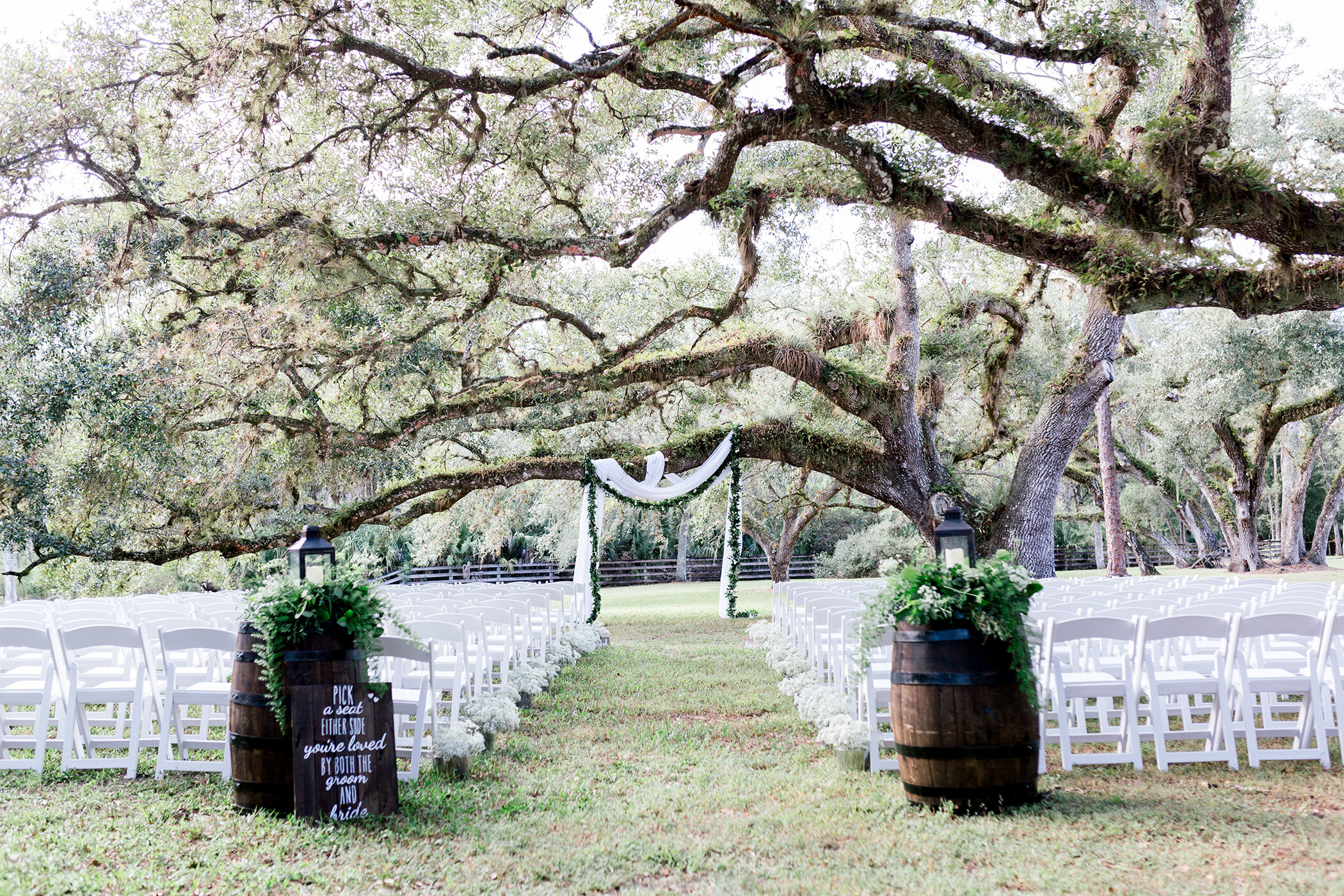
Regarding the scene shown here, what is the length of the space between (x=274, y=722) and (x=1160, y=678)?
4.20 metres

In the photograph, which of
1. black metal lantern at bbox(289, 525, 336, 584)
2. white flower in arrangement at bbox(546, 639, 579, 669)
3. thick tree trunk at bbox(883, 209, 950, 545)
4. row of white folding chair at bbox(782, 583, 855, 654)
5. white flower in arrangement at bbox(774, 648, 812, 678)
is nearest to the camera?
black metal lantern at bbox(289, 525, 336, 584)

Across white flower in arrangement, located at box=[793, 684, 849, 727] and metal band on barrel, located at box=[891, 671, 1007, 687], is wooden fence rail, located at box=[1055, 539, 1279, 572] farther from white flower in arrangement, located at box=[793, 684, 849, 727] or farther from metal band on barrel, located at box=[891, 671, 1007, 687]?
metal band on barrel, located at box=[891, 671, 1007, 687]

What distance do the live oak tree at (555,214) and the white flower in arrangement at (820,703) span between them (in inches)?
183

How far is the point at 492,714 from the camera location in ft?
17.5

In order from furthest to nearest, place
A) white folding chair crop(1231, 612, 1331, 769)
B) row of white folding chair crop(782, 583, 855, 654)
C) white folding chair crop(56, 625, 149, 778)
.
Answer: row of white folding chair crop(782, 583, 855, 654) → white folding chair crop(56, 625, 149, 778) → white folding chair crop(1231, 612, 1331, 769)

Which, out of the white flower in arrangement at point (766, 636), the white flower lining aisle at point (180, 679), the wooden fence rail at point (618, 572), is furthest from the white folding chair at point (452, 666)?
the wooden fence rail at point (618, 572)

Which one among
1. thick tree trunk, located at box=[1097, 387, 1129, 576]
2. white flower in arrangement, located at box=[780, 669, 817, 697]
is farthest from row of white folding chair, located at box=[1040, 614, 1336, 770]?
thick tree trunk, located at box=[1097, 387, 1129, 576]

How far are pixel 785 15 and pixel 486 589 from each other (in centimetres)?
613

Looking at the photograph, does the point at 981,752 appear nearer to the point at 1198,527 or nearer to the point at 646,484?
the point at 646,484

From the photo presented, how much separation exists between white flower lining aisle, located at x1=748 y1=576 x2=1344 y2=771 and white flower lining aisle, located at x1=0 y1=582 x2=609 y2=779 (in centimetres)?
203

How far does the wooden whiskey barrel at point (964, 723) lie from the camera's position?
386 cm

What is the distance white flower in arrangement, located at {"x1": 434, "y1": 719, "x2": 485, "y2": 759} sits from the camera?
15.5 ft

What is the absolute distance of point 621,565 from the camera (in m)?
34.3

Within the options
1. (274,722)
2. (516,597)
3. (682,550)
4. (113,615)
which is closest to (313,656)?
(274,722)
